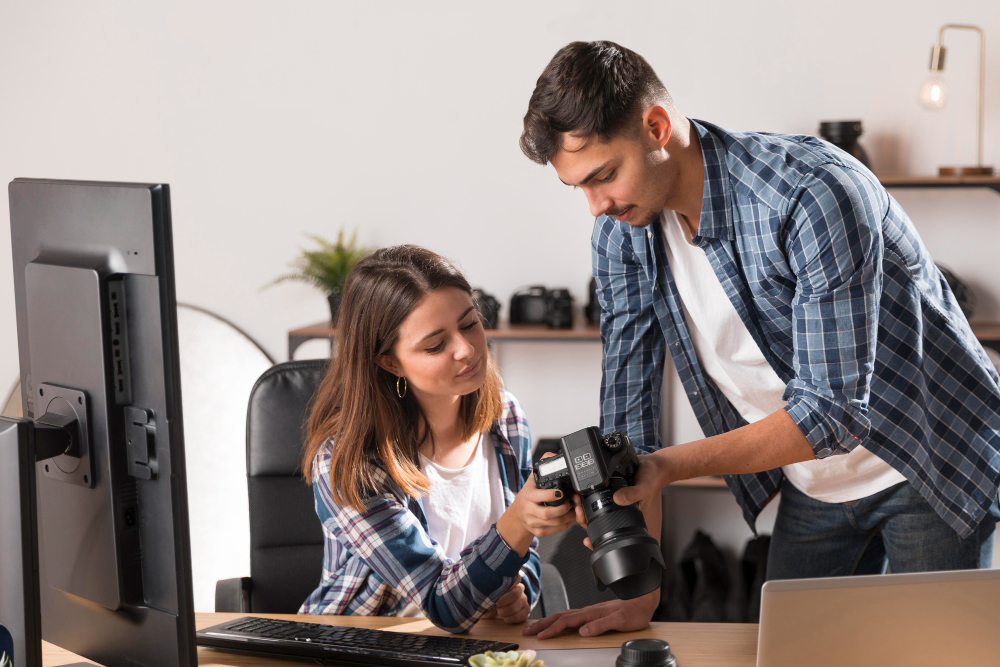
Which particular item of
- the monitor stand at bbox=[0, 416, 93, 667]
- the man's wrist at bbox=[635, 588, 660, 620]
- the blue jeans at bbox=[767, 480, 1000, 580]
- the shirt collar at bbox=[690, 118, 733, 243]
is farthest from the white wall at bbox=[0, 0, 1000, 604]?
the monitor stand at bbox=[0, 416, 93, 667]

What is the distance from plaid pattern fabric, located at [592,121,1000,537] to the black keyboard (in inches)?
20.2

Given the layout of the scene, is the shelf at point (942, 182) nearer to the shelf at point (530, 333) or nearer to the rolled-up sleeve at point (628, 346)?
the shelf at point (530, 333)

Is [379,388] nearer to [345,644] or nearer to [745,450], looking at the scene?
[345,644]

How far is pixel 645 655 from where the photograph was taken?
107 cm

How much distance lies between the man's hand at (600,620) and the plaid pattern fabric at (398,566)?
8 centimetres

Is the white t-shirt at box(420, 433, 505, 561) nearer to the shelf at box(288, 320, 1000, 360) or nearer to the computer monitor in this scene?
the computer monitor

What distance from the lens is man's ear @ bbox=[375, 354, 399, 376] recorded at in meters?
1.58

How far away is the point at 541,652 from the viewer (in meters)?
1.20

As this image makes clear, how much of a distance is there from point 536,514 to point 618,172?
495 millimetres

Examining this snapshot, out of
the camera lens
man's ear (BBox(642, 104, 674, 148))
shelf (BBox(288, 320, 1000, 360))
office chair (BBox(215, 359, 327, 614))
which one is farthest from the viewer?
shelf (BBox(288, 320, 1000, 360))

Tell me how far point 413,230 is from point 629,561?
2.28 meters

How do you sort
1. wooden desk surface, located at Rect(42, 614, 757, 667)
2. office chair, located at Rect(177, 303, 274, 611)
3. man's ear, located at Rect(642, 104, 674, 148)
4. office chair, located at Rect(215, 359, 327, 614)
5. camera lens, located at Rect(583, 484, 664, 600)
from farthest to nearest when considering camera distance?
office chair, located at Rect(177, 303, 274, 611), office chair, located at Rect(215, 359, 327, 614), man's ear, located at Rect(642, 104, 674, 148), wooden desk surface, located at Rect(42, 614, 757, 667), camera lens, located at Rect(583, 484, 664, 600)

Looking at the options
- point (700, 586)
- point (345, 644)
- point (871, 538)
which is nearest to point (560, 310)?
point (700, 586)

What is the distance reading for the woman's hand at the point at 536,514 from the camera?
114 cm
